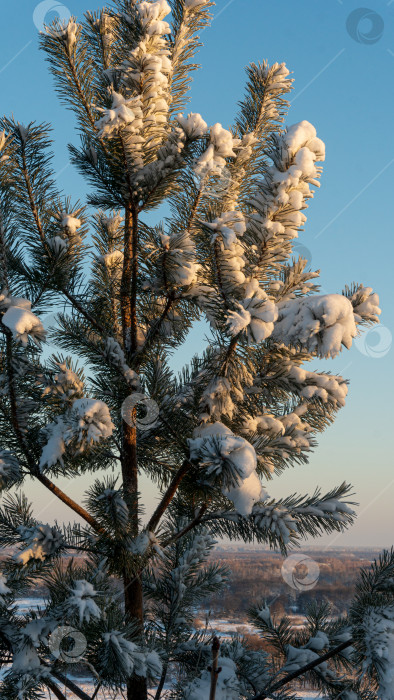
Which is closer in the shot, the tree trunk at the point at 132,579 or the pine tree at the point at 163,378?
the pine tree at the point at 163,378

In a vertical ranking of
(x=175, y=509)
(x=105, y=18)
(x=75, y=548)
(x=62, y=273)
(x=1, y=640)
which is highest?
(x=105, y=18)

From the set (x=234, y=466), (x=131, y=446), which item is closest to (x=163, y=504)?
(x=131, y=446)

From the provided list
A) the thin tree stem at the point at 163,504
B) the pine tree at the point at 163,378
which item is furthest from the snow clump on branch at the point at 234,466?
the thin tree stem at the point at 163,504

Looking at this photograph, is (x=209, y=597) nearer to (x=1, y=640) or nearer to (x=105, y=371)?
(x=1, y=640)

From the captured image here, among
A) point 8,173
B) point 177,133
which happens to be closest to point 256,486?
point 177,133

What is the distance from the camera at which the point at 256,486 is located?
7.33ft

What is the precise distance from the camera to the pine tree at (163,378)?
2227mm

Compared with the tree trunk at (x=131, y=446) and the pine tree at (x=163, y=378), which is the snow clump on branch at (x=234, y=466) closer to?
the pine tree at (x=163, y=378)

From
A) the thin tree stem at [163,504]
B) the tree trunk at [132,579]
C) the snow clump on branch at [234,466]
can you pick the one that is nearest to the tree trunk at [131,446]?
the tree trunk at [132,579]

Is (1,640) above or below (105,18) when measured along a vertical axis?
below

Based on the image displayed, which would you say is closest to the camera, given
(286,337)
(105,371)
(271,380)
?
(286,337)

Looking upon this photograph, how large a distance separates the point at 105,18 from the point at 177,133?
1.38m

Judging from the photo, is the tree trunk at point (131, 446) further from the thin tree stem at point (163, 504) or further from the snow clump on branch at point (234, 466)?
the snow clump on branch at point (234, 466)

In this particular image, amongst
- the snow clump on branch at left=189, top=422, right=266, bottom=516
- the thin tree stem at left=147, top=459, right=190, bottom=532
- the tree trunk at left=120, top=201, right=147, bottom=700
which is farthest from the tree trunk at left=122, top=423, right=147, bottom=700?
the snow clump on branch at left=189, top=422, right=266, bottom=516
